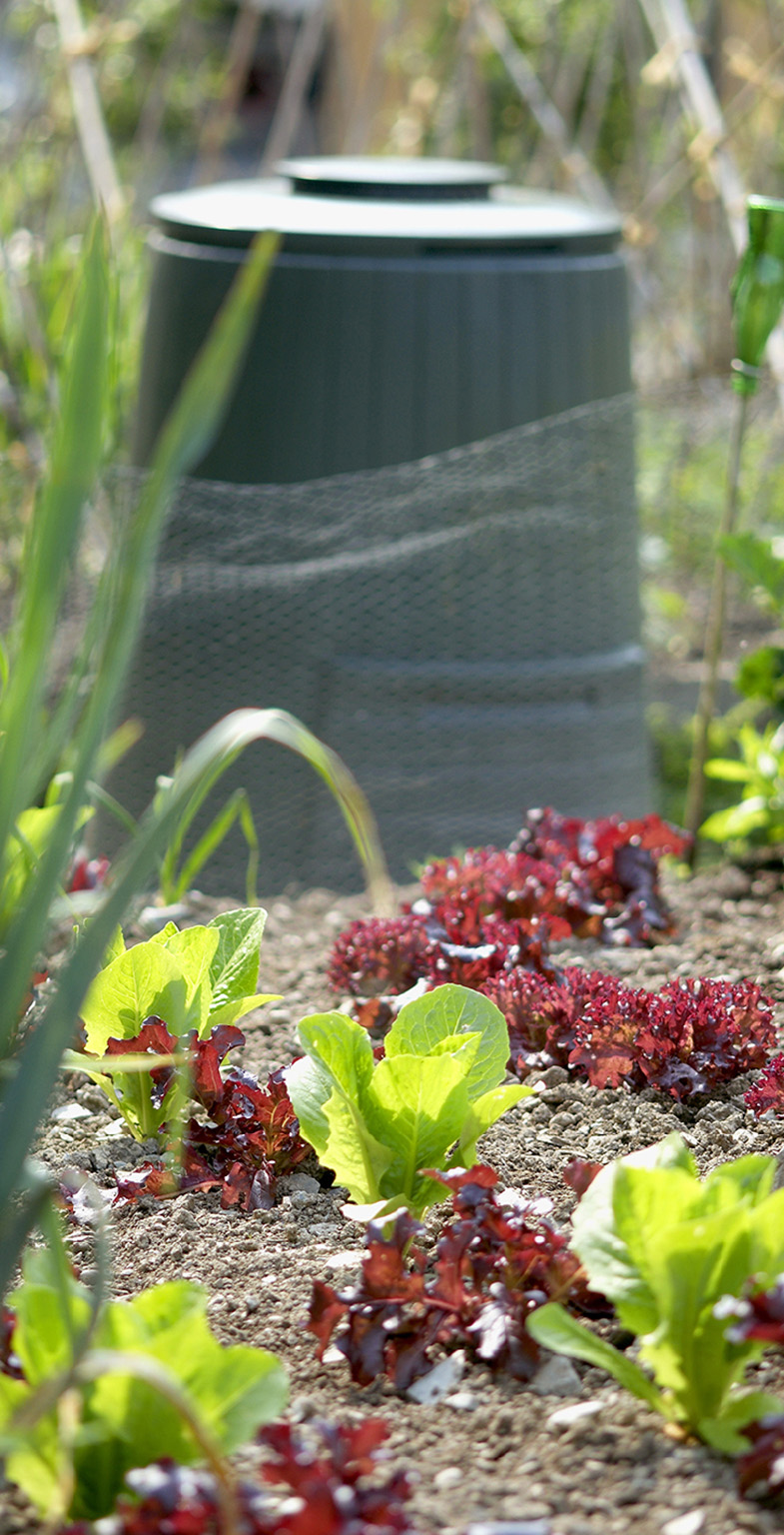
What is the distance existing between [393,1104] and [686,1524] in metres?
0.41

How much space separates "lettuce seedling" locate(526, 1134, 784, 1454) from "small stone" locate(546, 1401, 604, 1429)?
3 cm

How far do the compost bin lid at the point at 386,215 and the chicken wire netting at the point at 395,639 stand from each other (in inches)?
13.7

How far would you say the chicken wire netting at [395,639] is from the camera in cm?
274

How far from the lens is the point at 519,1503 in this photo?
0.92m

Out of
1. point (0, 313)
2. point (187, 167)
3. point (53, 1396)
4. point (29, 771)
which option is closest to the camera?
point (53, 1396)

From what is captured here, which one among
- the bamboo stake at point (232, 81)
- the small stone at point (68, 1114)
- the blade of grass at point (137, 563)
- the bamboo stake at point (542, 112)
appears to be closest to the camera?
the blade of grass at point (137, 563)

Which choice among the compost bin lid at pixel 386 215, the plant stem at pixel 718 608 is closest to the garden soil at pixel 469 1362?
the plant stem at pixel 718 608

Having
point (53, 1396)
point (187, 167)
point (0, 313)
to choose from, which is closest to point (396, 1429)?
point (53, 1396)

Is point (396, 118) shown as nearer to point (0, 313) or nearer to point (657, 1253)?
point (0, 313)

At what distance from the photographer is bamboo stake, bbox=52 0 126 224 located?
3443 millimetres

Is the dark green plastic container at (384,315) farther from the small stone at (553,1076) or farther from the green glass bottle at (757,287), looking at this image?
the small stone at (553,1076)

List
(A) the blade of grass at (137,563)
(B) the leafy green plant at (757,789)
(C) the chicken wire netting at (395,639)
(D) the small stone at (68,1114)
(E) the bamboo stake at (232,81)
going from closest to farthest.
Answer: (A) the blade of grass at (137,563), (D) the small stone at (68,1114), (B) the leafy green plant at (757,789), (C) the chicken wire netting at (395,639), (E) the bamboo stake at (232,81)

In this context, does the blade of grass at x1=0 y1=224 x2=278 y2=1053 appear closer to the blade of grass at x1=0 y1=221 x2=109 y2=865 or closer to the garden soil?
the blade of grass at x1=0 y1=221 x2=109 y2=865

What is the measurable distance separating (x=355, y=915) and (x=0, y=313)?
1907 millimetres
